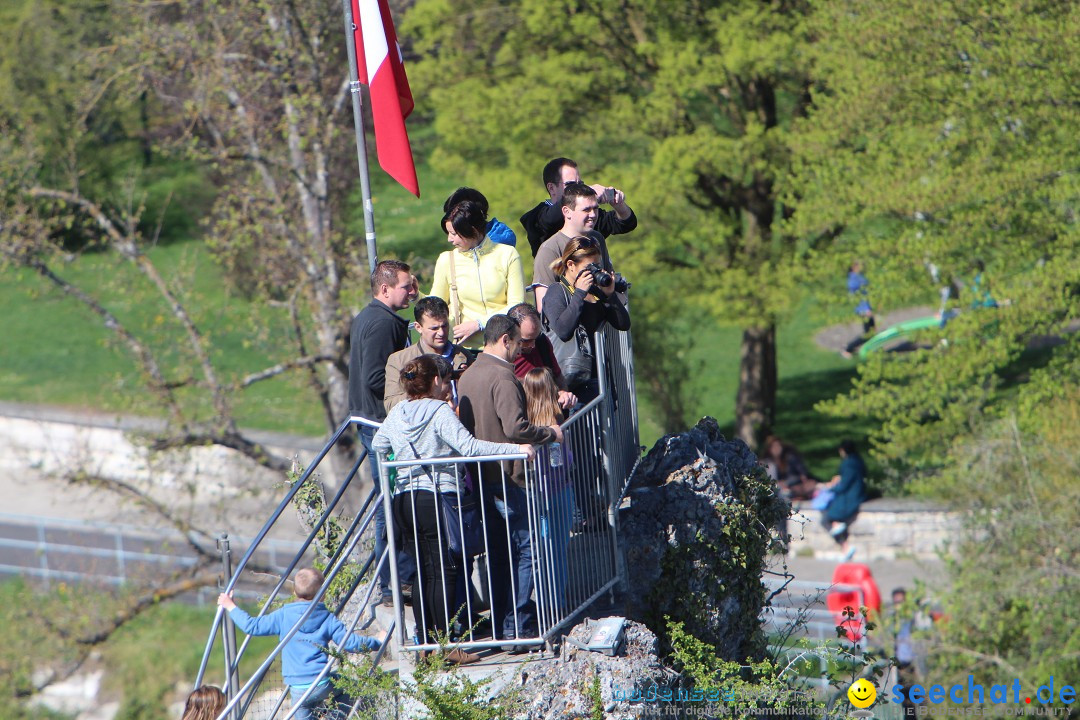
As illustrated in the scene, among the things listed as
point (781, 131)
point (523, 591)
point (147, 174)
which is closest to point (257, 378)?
point (781, 131)

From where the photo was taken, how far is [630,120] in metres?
22.0

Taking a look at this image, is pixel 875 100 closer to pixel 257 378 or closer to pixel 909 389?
pixel 909 389

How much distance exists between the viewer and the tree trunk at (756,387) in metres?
24.4

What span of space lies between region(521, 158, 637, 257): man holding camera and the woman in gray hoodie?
A: 1738mm

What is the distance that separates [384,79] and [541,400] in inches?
114

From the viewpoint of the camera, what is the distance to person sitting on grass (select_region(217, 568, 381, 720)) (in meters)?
7.64

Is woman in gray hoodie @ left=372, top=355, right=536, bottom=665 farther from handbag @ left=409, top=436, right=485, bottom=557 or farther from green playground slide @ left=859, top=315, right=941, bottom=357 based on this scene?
green playground slide @ left=859, top=315, right=941, bottom=357

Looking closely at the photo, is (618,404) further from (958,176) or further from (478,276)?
(958,176)

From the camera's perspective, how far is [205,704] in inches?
294

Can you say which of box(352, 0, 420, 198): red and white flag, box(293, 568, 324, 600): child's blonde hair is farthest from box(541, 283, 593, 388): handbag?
box(293, 568, 324, 600): child's blonde hair

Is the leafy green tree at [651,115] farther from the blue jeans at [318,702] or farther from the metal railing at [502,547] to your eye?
the blue jeans at [318,702]

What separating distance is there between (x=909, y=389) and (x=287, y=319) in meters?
9.40

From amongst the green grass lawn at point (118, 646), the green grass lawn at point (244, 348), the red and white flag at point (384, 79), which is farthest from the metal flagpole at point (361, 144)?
the green grass lawn at point (118, 646)

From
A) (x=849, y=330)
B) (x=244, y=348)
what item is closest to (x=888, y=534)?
(x=849, y=330)
